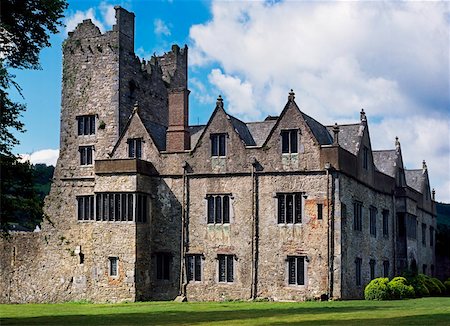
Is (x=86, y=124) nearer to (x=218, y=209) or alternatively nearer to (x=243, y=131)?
(x=243, y=131)

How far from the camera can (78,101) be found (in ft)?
174

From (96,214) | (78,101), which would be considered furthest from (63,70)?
(96,214)

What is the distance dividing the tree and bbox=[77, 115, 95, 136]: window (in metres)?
22.2

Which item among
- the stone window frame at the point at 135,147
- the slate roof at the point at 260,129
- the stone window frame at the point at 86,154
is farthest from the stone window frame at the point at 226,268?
the stone window frame at the point at 86,154

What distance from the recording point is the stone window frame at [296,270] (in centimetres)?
4225

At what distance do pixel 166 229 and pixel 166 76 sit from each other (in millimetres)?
16662

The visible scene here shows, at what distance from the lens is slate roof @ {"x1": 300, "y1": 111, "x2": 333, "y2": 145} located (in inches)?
1737

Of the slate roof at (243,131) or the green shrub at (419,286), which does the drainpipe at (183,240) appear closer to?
the slate roof at (243,131)

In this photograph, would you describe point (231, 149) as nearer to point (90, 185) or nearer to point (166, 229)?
point (166, 229)

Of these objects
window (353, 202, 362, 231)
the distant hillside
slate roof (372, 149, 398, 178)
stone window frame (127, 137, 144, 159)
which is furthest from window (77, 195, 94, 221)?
the distant hillside

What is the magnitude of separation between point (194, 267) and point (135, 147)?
28.9 feet

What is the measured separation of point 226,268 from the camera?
44.4 meters

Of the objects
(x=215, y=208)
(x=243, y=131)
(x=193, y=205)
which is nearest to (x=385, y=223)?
(x=243, y=131)

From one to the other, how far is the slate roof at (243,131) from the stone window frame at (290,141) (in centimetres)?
265
